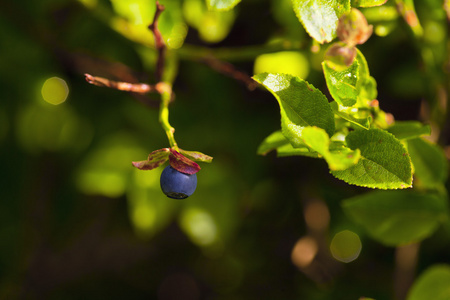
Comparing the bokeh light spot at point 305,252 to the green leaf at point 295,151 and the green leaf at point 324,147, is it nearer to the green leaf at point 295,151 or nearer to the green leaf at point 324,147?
the green leaf at point 295,151

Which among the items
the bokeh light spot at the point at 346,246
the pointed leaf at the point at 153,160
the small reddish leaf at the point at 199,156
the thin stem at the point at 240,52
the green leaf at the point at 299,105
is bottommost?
the bokeh light spot at the point at 346,246

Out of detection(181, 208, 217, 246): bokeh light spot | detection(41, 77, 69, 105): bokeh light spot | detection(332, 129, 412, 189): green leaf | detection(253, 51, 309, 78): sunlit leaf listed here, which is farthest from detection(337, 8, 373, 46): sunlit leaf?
detection(41, 77, 69, 105): bokeh light spot

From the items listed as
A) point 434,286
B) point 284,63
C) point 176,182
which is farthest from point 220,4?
point 434,286

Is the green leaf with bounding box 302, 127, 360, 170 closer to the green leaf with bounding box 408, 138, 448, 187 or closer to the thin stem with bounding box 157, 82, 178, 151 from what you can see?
the thin stem with bounding box 157, 82, 178, 151

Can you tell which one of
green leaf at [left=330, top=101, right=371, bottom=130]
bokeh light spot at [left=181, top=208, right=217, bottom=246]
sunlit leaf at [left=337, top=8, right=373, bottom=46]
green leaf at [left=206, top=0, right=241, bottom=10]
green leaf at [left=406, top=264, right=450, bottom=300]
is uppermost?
green leaf at [left=206, top=0, right=241, bottom=10]

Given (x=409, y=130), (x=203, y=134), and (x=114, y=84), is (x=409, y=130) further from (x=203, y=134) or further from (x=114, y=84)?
(x=203, y=134)

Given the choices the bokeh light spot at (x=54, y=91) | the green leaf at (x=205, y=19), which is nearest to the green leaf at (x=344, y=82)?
the green leaf at (x=205, y=19)

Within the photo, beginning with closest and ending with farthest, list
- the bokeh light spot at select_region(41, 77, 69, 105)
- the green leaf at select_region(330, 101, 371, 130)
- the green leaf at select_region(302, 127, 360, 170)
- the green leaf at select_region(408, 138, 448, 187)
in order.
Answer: the green leaf at select_region(302, 127, 360, 170) < the green leaf at select_region(330, 101, 371, 130) < the green leaf at select_region(408, 138, 448, 187) < the bokeh light spot at select_region(41, 77, 69, 105)
